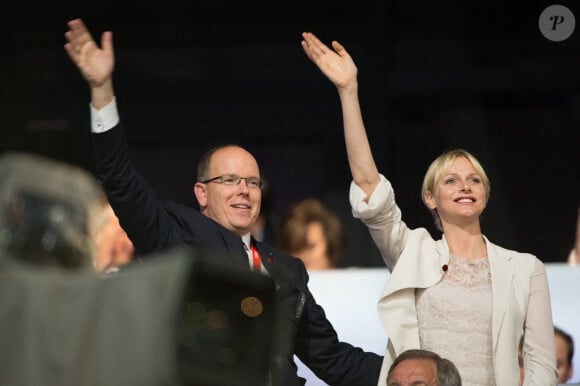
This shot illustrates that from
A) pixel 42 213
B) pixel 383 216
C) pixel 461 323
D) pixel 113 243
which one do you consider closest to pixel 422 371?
pixel 461 323

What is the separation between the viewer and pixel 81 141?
743 centimetres

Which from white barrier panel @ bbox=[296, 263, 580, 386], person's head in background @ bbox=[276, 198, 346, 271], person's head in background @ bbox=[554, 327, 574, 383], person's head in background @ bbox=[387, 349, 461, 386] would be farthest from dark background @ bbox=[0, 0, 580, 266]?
person's head in background @ bbox=[387, 349, 461, 386]

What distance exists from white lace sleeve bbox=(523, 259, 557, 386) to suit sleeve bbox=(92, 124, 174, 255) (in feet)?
3.73

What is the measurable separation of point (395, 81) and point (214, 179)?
362 centimetres

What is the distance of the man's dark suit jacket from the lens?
3.55m

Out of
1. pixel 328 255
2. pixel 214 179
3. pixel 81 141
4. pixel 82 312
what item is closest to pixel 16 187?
pixel 82 312

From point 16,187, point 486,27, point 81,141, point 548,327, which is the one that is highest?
point 486,27

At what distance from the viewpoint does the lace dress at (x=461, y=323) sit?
371 centimetres

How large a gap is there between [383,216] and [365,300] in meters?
0.98

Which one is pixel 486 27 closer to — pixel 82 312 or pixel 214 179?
pixel 214 179

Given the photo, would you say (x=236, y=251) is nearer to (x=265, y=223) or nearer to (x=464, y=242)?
(x=464, y=242)

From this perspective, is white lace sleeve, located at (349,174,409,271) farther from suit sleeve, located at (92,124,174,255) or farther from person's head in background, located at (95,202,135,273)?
person's head in background, located at (95,202,135,273)

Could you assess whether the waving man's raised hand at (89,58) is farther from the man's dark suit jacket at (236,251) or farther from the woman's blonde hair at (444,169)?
the woman's blonde hair at (444,169)

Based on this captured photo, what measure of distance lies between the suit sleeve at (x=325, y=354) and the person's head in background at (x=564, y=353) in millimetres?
907
